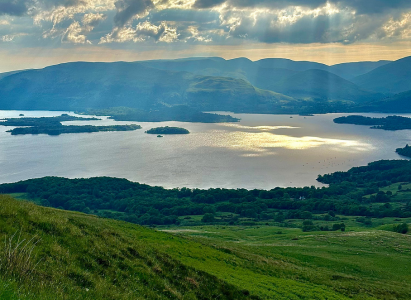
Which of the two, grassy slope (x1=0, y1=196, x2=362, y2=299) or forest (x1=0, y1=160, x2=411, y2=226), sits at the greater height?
grassy slope (x1=0, y1=196, x2=362, y2=299)

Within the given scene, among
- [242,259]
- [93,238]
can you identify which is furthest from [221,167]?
[93,238]

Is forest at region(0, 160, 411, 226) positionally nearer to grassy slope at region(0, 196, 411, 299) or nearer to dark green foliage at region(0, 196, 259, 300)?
grassy slope at region(0, 196, 411, 299)

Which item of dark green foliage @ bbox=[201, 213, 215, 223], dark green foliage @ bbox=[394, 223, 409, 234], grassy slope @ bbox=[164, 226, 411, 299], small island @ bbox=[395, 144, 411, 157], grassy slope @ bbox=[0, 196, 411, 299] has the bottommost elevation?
dark green foliage @ bbox=[201, 213, 215, 223]

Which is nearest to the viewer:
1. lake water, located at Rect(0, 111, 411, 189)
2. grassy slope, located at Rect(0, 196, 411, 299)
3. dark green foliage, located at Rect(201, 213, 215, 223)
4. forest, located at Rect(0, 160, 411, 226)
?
grassy slope, located at Rect(0, 196, 411, 299)

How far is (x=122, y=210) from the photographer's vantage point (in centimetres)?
9988

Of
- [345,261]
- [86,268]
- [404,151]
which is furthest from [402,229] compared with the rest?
[404,151]

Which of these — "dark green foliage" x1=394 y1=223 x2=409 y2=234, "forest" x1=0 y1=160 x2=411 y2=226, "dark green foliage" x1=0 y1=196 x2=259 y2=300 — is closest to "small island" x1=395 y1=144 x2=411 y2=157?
"forest" x1=0 y1=160 x2=411 y2=226

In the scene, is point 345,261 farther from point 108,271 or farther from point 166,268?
point 108,271

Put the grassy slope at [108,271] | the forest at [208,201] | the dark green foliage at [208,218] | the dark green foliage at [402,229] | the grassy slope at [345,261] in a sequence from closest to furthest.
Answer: the grassy slope at [108,271]
the grassy slope at [345,261]
the dark green foliage at [402,229]
the dark green foliage at [208,218]
the forest at [208,201]

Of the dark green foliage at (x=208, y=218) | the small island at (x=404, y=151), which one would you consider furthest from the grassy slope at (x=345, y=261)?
the small island at (x=404, y=151)

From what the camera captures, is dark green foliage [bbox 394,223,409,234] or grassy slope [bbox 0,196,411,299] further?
dark green foliage [bbox 394,223,409,234]

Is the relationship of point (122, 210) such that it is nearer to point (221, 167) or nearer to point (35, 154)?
point (221, 167)

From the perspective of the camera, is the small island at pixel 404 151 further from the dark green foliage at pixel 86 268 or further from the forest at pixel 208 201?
the dark green foliage at pixel 86 268

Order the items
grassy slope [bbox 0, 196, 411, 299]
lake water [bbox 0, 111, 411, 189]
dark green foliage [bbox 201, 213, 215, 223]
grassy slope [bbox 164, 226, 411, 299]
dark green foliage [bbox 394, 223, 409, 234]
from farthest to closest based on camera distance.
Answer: lake water [bbox 0, 111, 411, 189] → dark green foliage [bbox 201, 213, 215, 223] → dark green foliage [bbox 394, 223, 409, 234] → grassy slope [bbox 164, 226, 411, 299] → grassy slope [bbox 0, 196, 411, 299]
